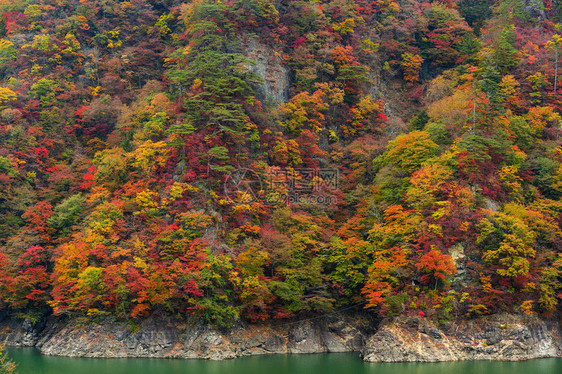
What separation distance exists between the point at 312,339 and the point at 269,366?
7045 mm

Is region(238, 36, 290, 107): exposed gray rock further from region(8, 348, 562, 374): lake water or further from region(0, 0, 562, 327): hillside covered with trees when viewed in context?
region(8, 348, 562, 374): lake water

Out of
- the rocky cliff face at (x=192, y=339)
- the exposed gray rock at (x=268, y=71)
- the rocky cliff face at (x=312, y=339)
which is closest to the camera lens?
the rocky cliff face at (x=312, y=339)

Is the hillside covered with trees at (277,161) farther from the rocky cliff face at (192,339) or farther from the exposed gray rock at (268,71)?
the rocky cliff face at (192,339)

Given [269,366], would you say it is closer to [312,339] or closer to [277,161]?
[312,339]

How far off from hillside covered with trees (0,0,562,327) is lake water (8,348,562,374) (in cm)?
372

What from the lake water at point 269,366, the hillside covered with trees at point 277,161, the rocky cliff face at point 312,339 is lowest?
the lake water at point 269,366

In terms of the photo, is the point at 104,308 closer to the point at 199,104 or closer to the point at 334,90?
Answer: the point at 199,104

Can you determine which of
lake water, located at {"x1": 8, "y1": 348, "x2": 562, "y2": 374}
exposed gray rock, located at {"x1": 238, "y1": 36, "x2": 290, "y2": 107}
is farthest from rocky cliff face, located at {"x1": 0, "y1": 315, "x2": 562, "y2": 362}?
exposed gray rock, located at {"x1": 238, "y1": 36, "x2": 290, "y2": 107}

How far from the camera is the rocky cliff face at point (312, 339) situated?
34.9 metres

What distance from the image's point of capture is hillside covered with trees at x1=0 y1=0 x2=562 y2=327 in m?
37.7

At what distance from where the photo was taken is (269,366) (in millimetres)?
33156

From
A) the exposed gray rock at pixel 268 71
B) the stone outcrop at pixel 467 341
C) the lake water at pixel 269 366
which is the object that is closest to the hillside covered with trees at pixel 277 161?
the exposed gray rock at pixel 268 71

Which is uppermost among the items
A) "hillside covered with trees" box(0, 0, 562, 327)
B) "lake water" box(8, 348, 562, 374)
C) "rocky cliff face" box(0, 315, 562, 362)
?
"hillside covered with trees" box(0, 0, 562, 327)

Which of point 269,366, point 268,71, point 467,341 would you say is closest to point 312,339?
point 269,366
